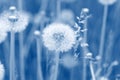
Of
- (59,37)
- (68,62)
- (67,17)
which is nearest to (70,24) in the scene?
(67,17)

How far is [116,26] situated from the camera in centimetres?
145

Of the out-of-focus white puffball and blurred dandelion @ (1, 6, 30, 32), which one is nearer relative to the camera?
blurred dandelion @ (1, 6, 30, 32)

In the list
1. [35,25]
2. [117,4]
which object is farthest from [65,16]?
[117,4]

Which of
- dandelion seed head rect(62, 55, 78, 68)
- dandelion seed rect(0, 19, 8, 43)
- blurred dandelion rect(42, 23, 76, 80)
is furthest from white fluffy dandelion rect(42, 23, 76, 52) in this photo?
dandelion seed head rect(62, 55, 78, 68)

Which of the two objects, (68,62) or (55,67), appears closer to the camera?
(55,67)

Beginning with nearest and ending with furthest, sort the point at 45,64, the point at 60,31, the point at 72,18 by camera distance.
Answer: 1. the point at 60,31
2. the point at 45,64
3. the point at 72,18

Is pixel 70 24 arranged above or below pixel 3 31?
above

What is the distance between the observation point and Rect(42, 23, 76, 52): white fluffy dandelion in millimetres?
1002

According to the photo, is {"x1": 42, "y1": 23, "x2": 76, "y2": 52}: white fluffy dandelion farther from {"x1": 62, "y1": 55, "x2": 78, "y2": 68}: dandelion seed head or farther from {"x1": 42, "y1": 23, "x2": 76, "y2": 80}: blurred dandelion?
{"x1": 62, "y1": 55, "x2": 78, "y2": 68}: dandelion seed head

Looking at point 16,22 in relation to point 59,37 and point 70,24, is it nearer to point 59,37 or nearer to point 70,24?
point 59,37

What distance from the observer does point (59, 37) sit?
1.01 metres

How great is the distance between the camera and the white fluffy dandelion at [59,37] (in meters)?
1.00

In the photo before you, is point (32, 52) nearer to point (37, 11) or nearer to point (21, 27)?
point (37, 11)

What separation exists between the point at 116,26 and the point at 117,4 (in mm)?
101
